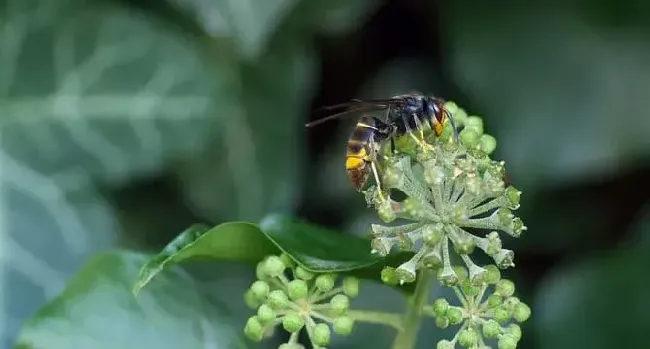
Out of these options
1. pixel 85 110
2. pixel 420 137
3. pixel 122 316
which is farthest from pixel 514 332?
pixel 85 110

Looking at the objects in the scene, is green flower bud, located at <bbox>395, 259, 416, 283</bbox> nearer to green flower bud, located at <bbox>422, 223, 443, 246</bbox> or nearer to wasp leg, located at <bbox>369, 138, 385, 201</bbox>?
green flower bud, located at <bbox>422, 223, 443, 246</bbox>

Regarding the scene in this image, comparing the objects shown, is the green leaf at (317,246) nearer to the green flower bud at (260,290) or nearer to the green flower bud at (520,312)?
the green flower bud at (260,290)

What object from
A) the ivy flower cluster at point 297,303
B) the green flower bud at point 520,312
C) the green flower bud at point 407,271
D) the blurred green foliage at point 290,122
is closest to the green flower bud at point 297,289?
the ivy flower cluster at point 297,303

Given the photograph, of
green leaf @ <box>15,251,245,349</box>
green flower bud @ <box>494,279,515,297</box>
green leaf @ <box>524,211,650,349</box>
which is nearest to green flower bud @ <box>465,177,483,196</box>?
green flower bud @ <box>494,279,515,297</box>

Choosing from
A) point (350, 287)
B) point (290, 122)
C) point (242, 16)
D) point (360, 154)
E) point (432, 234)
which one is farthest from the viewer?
point (290, 122)

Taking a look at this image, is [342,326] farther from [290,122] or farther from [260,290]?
[290,122]

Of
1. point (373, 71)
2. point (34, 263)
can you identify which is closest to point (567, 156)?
point (373, 71)

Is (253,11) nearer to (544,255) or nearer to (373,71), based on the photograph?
(373,71)
